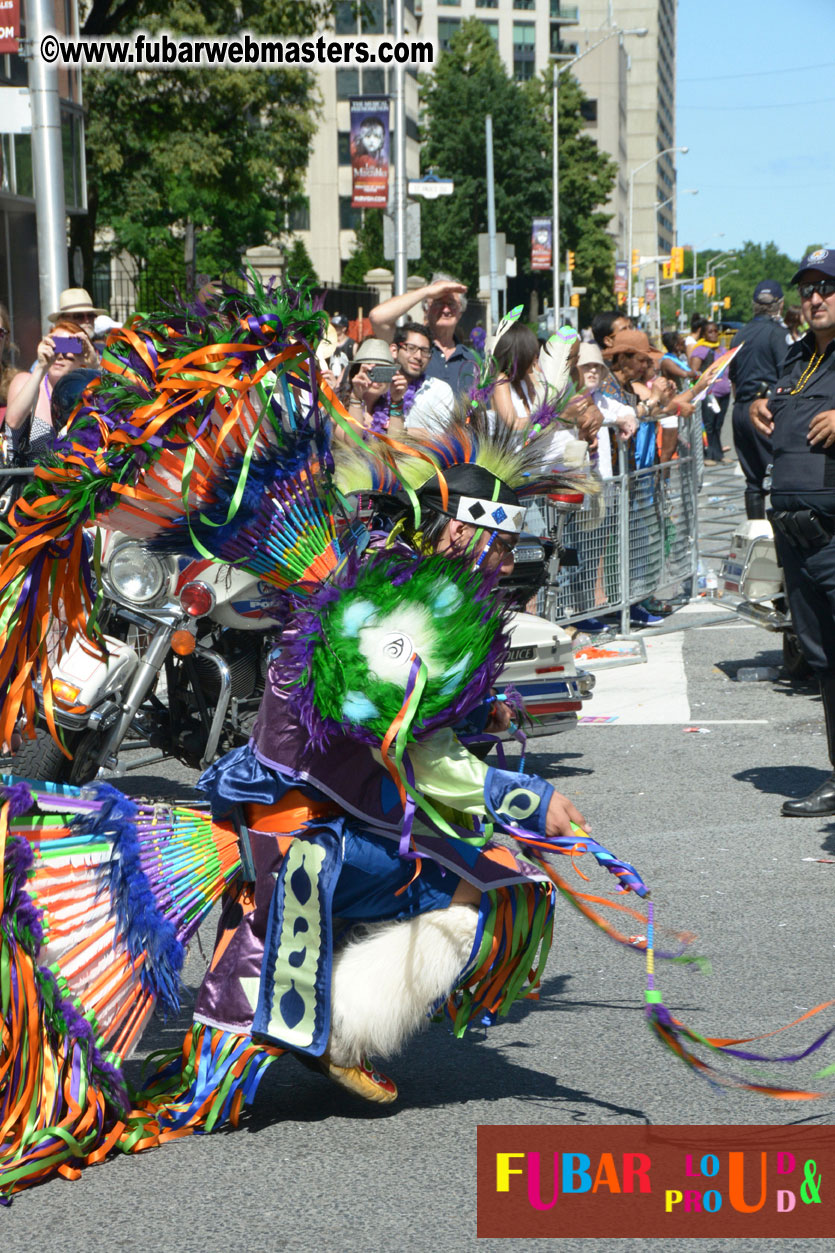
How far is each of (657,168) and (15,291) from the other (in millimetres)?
168939

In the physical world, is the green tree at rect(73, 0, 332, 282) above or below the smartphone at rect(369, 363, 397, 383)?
above

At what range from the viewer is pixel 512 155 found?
75000mm

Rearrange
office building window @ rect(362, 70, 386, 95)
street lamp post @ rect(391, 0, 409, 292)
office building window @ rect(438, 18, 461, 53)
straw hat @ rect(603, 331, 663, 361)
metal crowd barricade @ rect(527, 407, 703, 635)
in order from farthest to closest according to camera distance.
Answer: office building window @ rect(438, 18, 461, 53) → office building window @ rect(362, 70, 386, 95) → street lamp post @ rect(391, 0, 409, 292) → straw hat @ rect(603, 331, 663, 361) → metal crowd barricade @ rect(527, 407, 703, 635)

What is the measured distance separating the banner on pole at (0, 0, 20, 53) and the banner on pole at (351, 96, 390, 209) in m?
13.9

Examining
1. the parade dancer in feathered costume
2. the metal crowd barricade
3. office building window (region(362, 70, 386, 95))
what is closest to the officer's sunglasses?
the metal crowd barricade

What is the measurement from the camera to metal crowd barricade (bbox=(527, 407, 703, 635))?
912cm

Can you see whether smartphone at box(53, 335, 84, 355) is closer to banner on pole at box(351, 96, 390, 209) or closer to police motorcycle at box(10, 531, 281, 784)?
police motorcycle at box(10, 531, 281, 784)

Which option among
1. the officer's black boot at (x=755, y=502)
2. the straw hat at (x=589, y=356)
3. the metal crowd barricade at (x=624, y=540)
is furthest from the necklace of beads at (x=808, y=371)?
the officer's black boot at (x=755, y=502)

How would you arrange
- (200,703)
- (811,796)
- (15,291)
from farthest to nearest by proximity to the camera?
(15,291)
(811,796)
(200,703)

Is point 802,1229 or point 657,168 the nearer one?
point 802,1229

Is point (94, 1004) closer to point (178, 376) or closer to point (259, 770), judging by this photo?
point (259, 770)

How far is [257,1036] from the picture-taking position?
331cm

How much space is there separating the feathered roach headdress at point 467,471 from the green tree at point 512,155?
69.4 meters

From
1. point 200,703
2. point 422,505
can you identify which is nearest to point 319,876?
point 422,505
